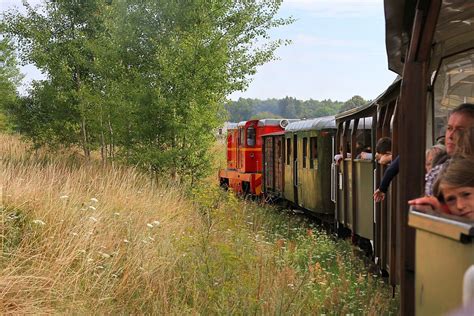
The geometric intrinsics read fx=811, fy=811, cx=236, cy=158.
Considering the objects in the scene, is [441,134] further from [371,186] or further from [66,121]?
[66,121]

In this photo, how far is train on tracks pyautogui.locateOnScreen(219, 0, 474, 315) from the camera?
3.01 metres

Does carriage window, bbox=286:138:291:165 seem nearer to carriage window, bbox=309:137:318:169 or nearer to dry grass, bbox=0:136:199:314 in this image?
carriage window, bbox=309:137:318:169

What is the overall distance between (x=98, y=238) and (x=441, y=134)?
11.6 feet

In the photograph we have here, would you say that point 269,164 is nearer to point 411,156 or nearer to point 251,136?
point 251,136

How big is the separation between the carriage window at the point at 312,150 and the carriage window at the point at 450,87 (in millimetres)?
9597

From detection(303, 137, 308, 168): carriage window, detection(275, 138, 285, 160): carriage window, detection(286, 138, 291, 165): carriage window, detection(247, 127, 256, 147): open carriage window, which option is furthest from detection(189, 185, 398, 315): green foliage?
detection(247, 127, 256, 147): open carriage window

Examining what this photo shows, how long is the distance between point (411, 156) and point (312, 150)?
1194 cm

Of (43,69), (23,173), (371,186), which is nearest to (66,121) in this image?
(43,69)

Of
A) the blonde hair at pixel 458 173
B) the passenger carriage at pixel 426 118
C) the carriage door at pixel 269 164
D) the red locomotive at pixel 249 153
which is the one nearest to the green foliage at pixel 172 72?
the carriage door at pixel 269 164

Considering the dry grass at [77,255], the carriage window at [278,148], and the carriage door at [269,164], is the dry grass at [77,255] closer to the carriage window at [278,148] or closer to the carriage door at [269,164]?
the carriage window at [278,148]

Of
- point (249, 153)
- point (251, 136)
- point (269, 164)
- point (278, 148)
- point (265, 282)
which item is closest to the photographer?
point (265, 282)

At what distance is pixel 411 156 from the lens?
14.6ft

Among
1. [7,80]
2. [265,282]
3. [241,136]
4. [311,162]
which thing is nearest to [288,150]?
[311,162]

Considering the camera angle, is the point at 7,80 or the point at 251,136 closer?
the point at 251,136
